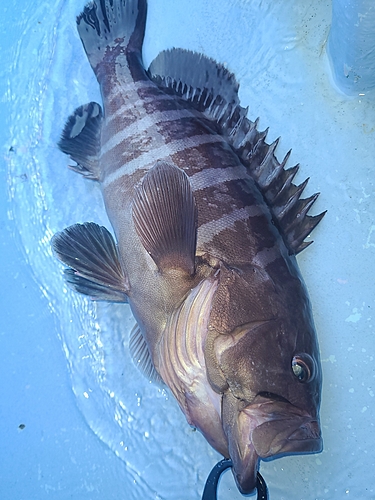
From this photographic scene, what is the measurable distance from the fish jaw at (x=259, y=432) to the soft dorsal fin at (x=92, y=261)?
2.41 feet

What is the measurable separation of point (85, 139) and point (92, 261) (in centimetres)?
66

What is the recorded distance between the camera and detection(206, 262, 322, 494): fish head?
138 centimetres

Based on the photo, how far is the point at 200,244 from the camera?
167 cm

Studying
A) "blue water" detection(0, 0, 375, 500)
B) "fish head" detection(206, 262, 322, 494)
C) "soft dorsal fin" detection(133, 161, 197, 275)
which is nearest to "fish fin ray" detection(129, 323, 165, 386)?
"blue water" detection(0, 0, 375, 500)

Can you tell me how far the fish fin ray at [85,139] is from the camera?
2242mm

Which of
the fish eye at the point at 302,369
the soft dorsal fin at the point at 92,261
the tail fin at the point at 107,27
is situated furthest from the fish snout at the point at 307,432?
the tail fin at the point at 107,27

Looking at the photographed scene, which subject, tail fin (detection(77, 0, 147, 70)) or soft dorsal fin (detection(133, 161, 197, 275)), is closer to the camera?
soft dorsal fin (detection(133, 161, 197, 275))

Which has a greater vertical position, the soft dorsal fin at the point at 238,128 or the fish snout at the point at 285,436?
the soft dorsal fin at the point at 238,128

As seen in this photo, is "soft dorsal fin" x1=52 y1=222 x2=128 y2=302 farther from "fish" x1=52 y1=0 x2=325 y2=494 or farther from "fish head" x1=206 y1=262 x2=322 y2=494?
"fish head" x1=206 y1=262 x2=322 y2=494

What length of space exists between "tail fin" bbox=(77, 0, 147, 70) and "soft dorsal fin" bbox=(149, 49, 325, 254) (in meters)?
0.22

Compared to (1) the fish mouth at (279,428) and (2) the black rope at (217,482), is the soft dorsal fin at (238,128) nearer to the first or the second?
(1) the fish mouth at (279,428)

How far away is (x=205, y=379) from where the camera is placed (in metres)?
1.50

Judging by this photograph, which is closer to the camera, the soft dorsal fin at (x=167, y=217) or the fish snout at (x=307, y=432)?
the fish snout at (x=307, y=432)

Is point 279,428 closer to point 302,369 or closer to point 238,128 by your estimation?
→ point 302,369
